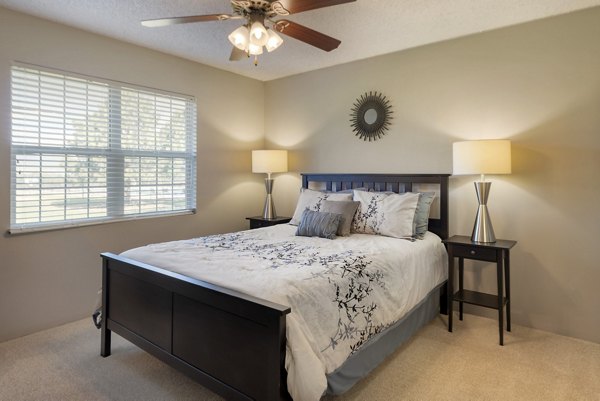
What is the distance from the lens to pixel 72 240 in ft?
10.3

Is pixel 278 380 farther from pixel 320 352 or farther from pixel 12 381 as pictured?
pixel 12 381

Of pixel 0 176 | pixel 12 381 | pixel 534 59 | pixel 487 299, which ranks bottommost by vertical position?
pixel 12 381

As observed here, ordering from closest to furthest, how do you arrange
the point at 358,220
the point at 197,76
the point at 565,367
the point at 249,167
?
1. the point at 565,367
2. the point at 358,220
3. the point at 197,76
4. the point at 249,167

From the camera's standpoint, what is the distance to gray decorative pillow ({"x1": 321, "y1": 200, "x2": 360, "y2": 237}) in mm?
3221

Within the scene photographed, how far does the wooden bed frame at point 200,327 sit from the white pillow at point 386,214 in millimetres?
1773

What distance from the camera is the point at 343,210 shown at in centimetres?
330

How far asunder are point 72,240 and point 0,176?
717 mm

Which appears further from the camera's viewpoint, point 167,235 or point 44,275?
point 167,235

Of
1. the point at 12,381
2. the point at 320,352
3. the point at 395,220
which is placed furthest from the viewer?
the point at 395,220

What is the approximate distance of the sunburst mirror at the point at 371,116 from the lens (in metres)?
3.77

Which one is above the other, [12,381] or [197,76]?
[197,76]

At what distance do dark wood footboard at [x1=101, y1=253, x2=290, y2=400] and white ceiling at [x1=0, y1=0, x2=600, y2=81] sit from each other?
1861 millimetres

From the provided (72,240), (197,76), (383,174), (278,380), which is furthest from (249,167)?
(278,380)

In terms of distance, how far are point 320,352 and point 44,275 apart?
98.8 inches
